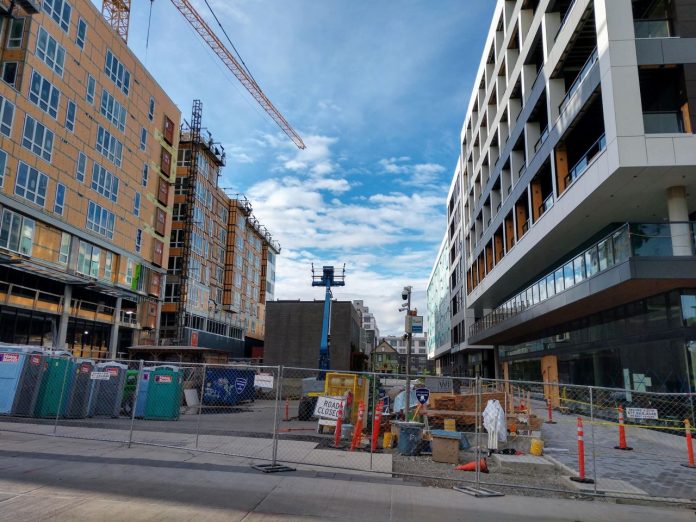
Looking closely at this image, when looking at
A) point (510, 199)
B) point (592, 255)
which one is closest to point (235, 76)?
point (510, 199)

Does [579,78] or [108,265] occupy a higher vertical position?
[579,78]

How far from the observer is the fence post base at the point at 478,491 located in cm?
887

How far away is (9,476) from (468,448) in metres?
10.7

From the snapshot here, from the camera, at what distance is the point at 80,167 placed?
1398 inches

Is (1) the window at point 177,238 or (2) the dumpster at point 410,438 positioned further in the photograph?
(1) the window at point 177,238

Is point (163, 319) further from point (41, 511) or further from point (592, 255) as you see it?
point (41, 511)

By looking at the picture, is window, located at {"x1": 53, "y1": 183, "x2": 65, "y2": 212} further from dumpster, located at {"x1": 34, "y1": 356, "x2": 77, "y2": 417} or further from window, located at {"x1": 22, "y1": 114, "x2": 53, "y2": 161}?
dumpster, located at {"x1": 34, "y1": 356, "x2": 77, "y2": 417}

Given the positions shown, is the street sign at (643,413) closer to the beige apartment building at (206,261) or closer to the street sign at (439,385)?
the street sign at (439,385)

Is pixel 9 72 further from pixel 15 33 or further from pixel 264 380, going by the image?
pixel 264 380

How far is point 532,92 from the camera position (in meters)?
25.4

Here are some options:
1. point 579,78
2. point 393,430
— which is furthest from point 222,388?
point 579,78

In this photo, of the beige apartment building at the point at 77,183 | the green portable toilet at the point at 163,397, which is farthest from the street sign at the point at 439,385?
the beige apartment building at the point at 77,183

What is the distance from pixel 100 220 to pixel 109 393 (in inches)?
912

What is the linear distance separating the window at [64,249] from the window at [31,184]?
290cm
